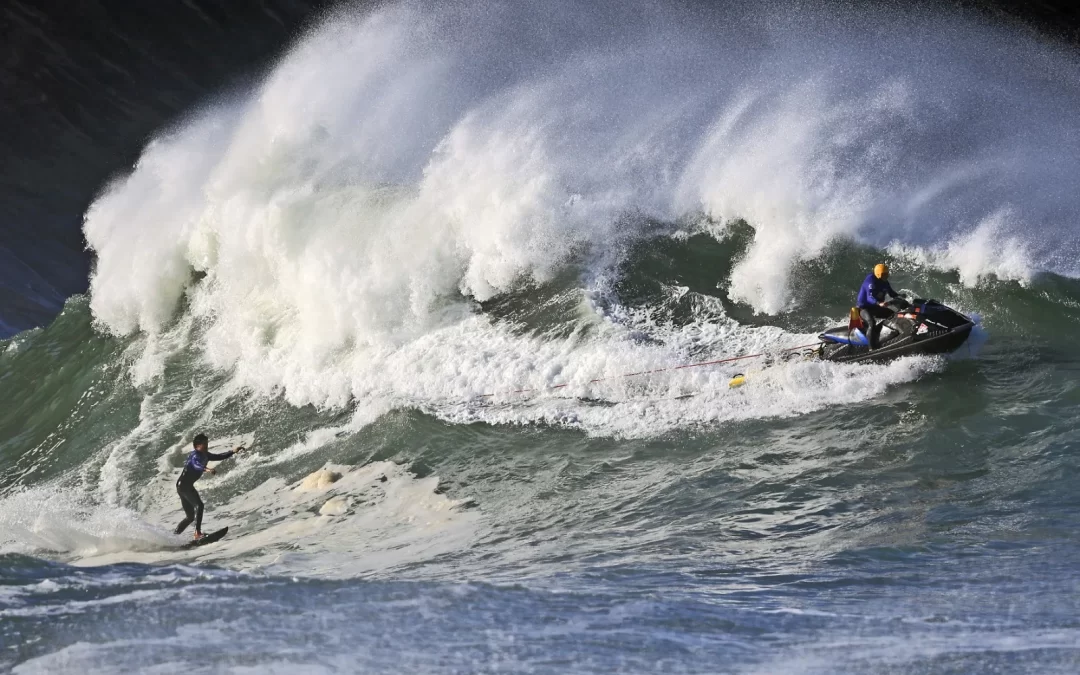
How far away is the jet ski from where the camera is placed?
9.42 meters

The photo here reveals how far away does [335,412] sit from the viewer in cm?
1223

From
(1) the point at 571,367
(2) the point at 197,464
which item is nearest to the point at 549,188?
(1) the point at 571,367

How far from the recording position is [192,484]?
1021 centimetres

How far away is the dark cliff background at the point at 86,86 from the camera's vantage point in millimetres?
21328

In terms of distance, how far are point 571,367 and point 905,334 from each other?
364 centimetres

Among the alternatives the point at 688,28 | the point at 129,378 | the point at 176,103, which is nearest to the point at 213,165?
the point at 129,378

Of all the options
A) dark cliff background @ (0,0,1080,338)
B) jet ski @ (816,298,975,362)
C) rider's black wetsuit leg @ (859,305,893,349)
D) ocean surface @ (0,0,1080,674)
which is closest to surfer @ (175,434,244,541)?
ocean surface @ (0,0,1080,674)

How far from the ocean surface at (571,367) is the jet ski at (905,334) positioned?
19 centimetres

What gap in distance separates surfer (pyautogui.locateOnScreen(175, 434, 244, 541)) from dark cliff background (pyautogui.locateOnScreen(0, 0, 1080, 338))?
12075mm

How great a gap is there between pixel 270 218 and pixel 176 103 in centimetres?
934

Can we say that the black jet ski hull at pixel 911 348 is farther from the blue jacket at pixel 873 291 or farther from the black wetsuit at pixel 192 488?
the black wetsuit at pixel 192 488

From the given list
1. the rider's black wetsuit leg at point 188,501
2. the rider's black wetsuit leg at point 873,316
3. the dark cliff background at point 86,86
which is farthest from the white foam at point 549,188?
the dark cliff background at point 86,86

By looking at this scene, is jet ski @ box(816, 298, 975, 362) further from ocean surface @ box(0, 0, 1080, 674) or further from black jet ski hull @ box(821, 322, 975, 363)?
ocean surface @ box(0, 0, 1080, 674)

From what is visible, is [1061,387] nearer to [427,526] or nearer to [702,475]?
[702,475]
